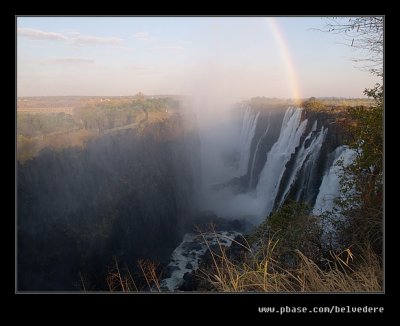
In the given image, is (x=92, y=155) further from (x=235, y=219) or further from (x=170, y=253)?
(x=235, y=219)

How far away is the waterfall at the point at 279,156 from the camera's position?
13633mm

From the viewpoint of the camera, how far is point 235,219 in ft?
45.1

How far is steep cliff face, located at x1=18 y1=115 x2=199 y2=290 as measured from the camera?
1272 centimetres

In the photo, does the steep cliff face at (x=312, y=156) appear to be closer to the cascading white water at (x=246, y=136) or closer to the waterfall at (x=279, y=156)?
the waterfall at (x=279, y=156)

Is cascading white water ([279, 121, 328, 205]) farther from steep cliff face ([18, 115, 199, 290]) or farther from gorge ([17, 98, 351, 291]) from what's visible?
steep cliff face ([18, 115, 199, 290])

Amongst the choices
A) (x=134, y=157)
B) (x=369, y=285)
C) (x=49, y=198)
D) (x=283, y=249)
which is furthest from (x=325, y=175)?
(x=134, y=157)

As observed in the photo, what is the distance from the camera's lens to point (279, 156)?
49.1ft

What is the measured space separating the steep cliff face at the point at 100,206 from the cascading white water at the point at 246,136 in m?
2.95

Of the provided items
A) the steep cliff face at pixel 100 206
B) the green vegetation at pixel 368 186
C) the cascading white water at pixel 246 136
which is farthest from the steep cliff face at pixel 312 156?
the cascading white water at pixel 246 136

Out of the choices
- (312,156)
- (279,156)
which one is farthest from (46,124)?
(279,156)

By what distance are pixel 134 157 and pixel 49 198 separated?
18.1ft

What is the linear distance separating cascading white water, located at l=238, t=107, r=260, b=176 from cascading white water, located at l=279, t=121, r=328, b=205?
6.95m

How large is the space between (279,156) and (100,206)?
763cm
